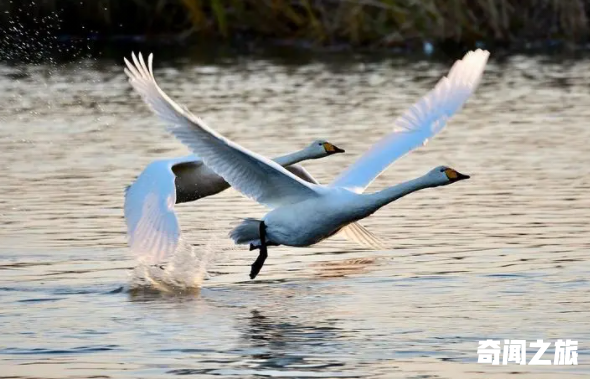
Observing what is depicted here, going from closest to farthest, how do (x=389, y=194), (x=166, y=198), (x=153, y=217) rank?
1. (x=389, y=194)
2. (x=153, y=217)
3. (x=166, y=198)

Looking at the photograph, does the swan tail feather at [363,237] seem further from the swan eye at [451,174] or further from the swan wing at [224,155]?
the swan eye at [451,174]

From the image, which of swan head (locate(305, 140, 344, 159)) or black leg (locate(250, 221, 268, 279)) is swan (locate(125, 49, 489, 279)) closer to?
black leg (locate(250, 221, 268, 279))

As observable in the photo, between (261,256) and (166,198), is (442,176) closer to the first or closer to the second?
(261,256)

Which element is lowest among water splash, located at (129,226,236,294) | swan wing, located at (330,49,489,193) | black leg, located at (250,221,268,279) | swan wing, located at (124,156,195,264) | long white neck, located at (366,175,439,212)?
water splash, located at (129,226,236,294)

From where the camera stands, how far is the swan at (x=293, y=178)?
11500mm

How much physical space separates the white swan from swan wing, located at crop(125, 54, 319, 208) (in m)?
0.64

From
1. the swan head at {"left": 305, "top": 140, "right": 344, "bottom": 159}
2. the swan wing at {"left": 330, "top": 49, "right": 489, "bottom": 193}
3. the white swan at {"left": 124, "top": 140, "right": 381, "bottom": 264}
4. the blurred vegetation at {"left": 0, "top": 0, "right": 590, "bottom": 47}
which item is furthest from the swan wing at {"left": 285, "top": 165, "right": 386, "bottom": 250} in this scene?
the blurred vegetation at {"left": 0, "top": 0, "right": 590, "bottom": 47}

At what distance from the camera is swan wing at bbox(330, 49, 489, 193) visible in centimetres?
1318

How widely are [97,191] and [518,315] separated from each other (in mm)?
7553

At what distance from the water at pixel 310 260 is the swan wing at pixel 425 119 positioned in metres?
0.86

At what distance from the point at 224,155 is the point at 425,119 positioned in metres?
2.31

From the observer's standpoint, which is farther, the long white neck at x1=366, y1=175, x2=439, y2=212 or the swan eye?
the swan eye

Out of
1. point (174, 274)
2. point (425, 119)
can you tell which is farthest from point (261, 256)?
point (425, 119)

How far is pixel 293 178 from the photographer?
12039 mm
